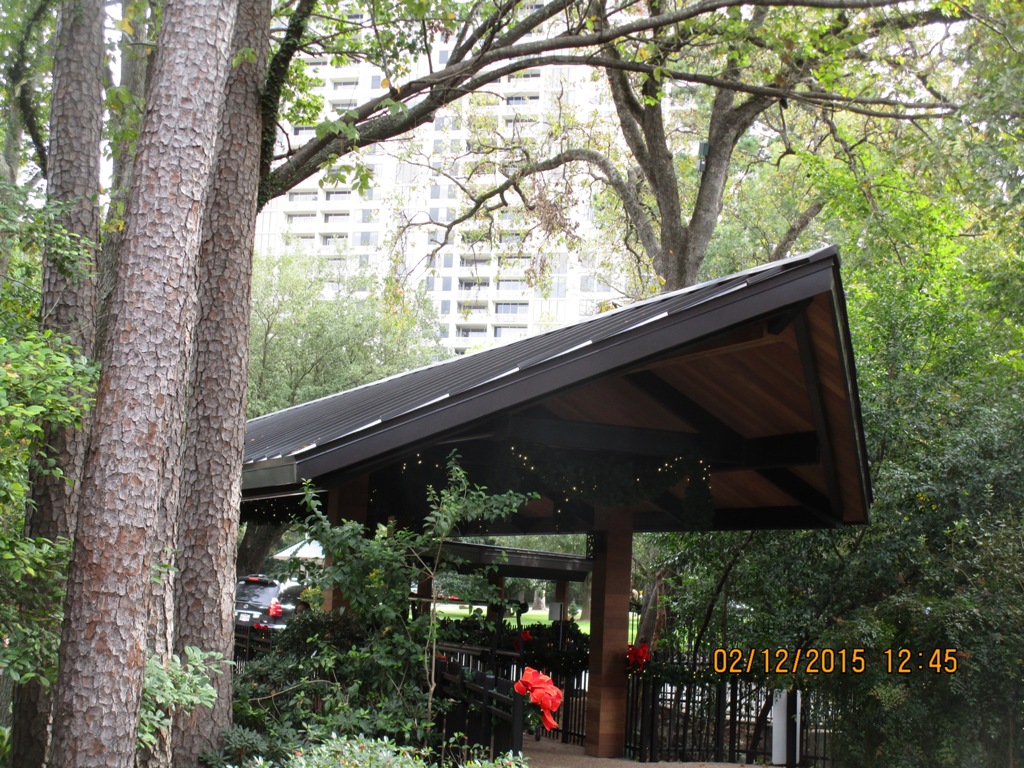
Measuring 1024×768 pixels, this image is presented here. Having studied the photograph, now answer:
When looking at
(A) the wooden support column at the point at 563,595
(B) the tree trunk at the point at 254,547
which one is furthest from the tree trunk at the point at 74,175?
(B) the tree trunk at the point at 254,547

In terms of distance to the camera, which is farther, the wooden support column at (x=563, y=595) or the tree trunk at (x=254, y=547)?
the tree trunk at (x=254, y=547)

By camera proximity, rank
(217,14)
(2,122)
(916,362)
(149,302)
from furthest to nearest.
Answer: (2,122) → (916,362) → (217,14) → (149,302)

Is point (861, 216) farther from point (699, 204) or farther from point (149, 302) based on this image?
point (149, 302)

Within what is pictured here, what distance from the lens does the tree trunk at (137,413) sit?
406cm

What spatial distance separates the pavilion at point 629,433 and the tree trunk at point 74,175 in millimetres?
1282

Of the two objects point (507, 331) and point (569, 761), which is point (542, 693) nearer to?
point (569, 761)

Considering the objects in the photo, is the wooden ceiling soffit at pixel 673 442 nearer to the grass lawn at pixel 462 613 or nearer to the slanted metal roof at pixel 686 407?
the slanted metal roof at pixel 686 407

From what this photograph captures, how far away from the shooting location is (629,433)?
8328mm

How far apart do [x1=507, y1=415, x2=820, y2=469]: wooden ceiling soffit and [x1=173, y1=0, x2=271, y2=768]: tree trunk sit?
7.14ft

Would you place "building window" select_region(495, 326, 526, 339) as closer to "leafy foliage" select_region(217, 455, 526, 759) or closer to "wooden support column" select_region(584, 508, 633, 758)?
"wooden support column" select_region(584, 508, 633, 758)

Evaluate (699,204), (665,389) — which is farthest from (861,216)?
(665,389)

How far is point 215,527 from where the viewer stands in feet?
20.6

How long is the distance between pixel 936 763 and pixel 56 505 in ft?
24.9

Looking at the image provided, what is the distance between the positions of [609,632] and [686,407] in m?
2.56
